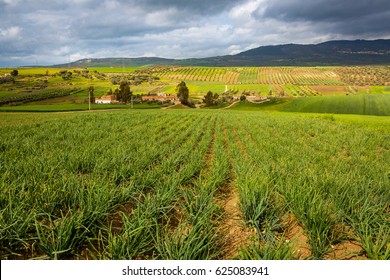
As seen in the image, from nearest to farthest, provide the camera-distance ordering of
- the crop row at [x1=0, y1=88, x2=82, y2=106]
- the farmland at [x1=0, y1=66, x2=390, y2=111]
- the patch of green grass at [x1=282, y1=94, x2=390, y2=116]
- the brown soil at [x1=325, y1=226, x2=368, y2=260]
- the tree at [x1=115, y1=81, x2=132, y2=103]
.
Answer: the brown soil at [x1=325, y1=226, x2=368, y2=260], the patch of green grass at [x1=282, y1=94, x2=390, y2=116], the crop row at [x1=0, y1=88, x2=82, y2=106], the farmland at [x1=0, y1=66, x2=390, y2=111], the tree at [x1=115, y1=81, x2=132, y2=103]

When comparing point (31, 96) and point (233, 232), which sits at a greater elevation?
point (31, 96)

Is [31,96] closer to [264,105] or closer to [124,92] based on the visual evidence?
[124,92]

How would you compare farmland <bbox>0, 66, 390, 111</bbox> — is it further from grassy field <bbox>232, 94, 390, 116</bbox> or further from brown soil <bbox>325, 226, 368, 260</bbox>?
brown soil <bbox>325, 226, 368, 260</bbox>

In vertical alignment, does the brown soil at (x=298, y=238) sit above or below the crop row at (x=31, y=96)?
below

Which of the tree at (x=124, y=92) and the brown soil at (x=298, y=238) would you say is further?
the tree at (x=124, y=92)

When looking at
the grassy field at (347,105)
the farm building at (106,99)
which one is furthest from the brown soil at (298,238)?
the farm building at (106,99)

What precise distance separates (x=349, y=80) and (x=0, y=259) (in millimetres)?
203073

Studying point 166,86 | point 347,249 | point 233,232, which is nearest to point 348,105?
point 347,249

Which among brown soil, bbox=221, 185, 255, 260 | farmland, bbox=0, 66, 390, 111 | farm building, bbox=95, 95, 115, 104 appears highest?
farmland, bbox=0, 66, 390, 111

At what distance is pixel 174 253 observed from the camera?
307 cm

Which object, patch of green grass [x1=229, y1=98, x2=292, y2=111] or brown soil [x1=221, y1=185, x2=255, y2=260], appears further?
patch of green grass [x1=229, y1=98, x2=292, y2=111]

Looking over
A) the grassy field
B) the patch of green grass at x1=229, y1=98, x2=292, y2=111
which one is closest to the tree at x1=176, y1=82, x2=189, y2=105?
the patch of green grass at x1=229, y1=98, x2=292, y2=111

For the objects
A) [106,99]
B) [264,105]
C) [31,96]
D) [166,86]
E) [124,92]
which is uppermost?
[166,86]

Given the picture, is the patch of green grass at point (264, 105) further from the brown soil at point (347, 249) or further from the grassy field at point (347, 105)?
the brown soil at point (347, 249)
